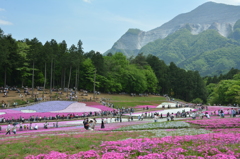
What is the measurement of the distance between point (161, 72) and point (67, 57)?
6299cm

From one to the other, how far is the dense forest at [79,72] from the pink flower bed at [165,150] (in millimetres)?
54956

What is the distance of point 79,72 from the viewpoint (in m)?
91.6

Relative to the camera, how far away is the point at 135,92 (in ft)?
339

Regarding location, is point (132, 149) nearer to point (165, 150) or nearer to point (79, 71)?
point (165, 150)

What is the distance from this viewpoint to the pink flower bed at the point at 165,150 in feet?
43.8

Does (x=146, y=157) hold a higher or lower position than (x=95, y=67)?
lower

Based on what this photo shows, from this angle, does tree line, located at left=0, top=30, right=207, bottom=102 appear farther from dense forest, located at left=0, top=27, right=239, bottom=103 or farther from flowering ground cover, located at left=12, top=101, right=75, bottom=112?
flowering ground cover, located at left=12, top=101, right=75, bottom=112

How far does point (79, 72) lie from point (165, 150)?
80.1m

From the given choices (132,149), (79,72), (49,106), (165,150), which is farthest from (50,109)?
(165,150)

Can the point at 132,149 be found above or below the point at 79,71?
below

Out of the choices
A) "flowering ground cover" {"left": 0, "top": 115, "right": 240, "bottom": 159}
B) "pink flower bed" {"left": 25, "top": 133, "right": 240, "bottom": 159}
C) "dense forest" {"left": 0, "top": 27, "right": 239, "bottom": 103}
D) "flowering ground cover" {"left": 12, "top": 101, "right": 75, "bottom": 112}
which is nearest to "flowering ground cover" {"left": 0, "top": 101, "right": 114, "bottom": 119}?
"flowering ground cover" {"left": 12, "top": 101, "right": 75, "bottom": 112}

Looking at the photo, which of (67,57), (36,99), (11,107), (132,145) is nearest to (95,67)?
(67,57)

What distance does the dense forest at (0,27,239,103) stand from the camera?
7512 cm

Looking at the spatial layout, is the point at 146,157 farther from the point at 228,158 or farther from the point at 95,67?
the point at 95,67
